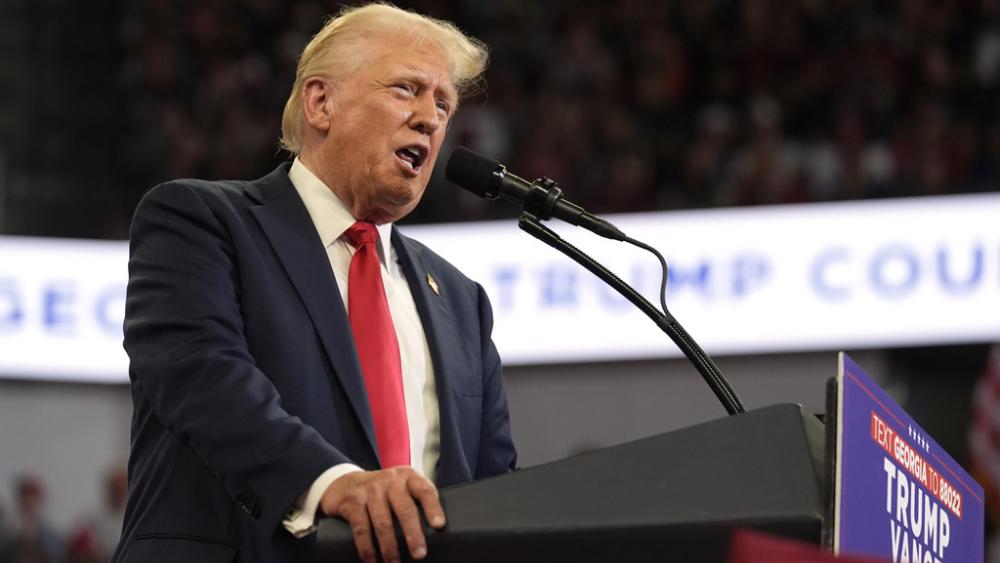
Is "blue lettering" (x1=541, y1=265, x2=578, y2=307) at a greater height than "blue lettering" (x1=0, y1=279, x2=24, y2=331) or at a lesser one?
greater

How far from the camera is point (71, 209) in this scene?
7.57 metres

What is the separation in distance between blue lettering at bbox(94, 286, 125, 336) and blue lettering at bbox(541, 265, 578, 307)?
6.42 feet

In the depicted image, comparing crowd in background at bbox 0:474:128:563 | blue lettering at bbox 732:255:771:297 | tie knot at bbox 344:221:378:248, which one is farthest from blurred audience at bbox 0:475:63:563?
tie knot at bbox 344:221:378:248

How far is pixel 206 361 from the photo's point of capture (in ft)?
5.40

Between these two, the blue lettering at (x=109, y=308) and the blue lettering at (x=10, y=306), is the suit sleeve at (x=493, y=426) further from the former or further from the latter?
the blue lettering at (x=10, y=306)

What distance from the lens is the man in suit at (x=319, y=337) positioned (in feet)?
5.14

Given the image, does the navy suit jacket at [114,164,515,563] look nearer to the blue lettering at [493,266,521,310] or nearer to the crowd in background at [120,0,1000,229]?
the blue lettering at [493,266,521,310]

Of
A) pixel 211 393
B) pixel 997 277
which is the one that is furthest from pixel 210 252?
pixel 997 277

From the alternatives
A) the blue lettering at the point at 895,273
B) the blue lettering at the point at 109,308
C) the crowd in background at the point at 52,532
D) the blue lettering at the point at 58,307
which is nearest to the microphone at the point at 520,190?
the blue lettering at the point at 895,273

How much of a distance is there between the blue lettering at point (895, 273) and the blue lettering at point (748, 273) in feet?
1.44

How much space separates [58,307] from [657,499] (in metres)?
5.89

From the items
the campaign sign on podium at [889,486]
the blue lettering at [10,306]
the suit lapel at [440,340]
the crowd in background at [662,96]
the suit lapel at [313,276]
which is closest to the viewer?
the campaign sign on podium at [889,486]

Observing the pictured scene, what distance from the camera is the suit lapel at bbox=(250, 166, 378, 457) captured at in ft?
5.90

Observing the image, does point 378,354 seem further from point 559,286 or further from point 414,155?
point 559,286
